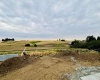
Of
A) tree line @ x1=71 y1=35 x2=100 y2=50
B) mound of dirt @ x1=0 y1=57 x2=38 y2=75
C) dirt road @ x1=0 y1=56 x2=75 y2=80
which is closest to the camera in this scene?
dirt road @ x1=0 y1=56 x2=75 y2=80

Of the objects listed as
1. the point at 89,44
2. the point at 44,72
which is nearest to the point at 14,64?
the point at 44,72

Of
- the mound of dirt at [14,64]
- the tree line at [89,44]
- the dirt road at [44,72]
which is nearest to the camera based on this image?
the dirt road at [44,72]

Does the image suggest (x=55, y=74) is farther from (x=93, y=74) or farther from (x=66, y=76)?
(x=93, y=74)

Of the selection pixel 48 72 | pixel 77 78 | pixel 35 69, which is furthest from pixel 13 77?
pixel 77 78

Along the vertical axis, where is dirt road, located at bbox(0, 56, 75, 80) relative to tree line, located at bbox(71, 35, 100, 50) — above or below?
below

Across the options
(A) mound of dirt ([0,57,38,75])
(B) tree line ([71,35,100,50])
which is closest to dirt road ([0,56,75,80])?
(A) mound of dirt ([0,57,38,75])

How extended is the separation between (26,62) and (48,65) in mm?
3843

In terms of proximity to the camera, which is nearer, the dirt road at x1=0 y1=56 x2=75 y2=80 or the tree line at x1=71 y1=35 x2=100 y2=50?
the dirt road at x1=0 y1=56 x2=75 y2=80

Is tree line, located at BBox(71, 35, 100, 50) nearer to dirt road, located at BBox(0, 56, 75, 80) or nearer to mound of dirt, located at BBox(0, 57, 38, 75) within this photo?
mound of dirt, located at BBox(0, 57, 38, 75)

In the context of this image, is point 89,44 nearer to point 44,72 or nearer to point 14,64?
point 14,64

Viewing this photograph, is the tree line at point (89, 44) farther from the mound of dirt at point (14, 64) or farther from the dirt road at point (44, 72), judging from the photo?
the dirt road at point (44, 72)

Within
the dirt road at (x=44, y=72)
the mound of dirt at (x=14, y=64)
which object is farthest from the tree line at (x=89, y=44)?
the dirt road at (x=44, y=72)

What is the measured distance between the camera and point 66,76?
12.4m

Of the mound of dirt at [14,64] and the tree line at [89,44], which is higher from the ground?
the tree line at [89,44]
